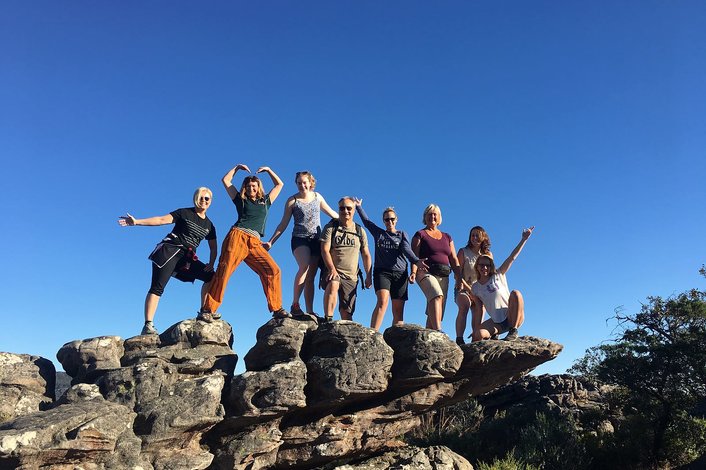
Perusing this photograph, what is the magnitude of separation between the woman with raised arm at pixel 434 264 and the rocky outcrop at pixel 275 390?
66 cm

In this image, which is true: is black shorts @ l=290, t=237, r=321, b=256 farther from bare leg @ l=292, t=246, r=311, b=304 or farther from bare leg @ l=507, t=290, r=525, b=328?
bare leg @ l=507, t=290, r=525, b=328

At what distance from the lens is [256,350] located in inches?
437

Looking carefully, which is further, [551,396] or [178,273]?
[551,396]

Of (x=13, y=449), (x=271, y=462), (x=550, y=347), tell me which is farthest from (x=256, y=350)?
(x=550, y=347)

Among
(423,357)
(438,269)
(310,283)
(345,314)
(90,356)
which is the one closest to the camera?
(90,356)

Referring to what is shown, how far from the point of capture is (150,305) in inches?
435

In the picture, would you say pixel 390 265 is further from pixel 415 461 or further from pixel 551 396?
pixel 551 396

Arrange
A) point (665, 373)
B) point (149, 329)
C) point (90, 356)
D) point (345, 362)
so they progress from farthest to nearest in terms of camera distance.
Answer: point (665, 373) < point (149, 329) < point (345, 362) < point (90, 356)

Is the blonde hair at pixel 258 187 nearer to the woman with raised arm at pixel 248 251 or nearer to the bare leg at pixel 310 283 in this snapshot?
the woman with raised arm at pixel 248 251

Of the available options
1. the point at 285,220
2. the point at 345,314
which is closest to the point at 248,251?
the point at 285,220

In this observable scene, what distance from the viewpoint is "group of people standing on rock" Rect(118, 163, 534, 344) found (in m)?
11.1

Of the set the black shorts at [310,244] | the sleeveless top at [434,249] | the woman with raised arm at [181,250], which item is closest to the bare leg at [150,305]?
the woman with raised arm at [181,250]

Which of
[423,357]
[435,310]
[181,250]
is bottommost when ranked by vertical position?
[423,357]

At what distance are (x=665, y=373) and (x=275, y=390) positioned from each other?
52.3 feet
